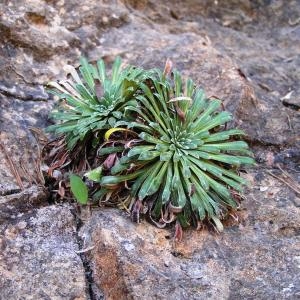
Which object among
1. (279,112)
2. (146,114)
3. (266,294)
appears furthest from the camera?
(279,112)

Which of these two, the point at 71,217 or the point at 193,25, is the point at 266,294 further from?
the point at 193,25

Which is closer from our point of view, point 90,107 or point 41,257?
point 41,257

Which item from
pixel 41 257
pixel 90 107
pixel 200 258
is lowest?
pixel 41 257

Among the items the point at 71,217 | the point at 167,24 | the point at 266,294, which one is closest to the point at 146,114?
the point at 71,217

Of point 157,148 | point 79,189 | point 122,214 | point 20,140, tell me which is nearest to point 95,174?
point 79,189

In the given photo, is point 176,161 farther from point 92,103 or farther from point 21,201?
point 21,201

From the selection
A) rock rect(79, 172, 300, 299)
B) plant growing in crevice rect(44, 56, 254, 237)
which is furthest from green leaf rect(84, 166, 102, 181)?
rock rect(79, 172, 300, 299)

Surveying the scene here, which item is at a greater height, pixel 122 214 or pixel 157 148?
pixel 157 148

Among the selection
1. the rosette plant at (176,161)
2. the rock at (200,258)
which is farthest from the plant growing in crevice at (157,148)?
the rock at (200,258)
